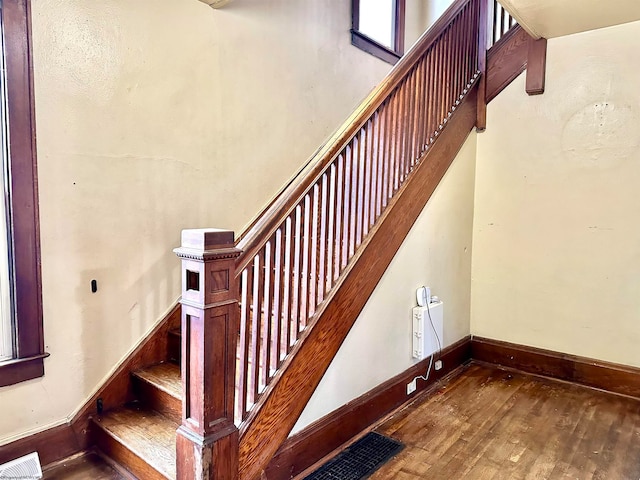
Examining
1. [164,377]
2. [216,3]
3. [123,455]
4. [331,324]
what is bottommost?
[123,455]

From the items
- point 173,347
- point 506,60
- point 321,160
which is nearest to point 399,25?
point 506,60

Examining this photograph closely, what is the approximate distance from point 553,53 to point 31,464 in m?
4.23

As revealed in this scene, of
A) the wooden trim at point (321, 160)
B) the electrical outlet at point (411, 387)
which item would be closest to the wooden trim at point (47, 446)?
the wooden trim at point (321, 160)

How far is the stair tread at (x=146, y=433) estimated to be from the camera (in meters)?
1.98

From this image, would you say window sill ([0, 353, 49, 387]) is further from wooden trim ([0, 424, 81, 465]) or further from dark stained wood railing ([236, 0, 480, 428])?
dark stained wood railing ([236, 0, 480, 428])

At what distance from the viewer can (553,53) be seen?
343 centimetres

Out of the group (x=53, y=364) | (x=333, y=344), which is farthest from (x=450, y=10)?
(x=53, y=364)

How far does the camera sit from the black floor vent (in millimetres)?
2168

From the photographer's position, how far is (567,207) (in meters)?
3.42

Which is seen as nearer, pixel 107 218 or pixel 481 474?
pixel 481 474

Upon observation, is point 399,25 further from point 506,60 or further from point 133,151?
point 133,151

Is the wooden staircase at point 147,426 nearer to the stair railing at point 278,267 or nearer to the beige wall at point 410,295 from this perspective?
the stair railing at point 278,267

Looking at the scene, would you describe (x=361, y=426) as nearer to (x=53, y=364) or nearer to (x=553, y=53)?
(x=53, y=364)

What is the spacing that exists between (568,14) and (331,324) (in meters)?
2.59
